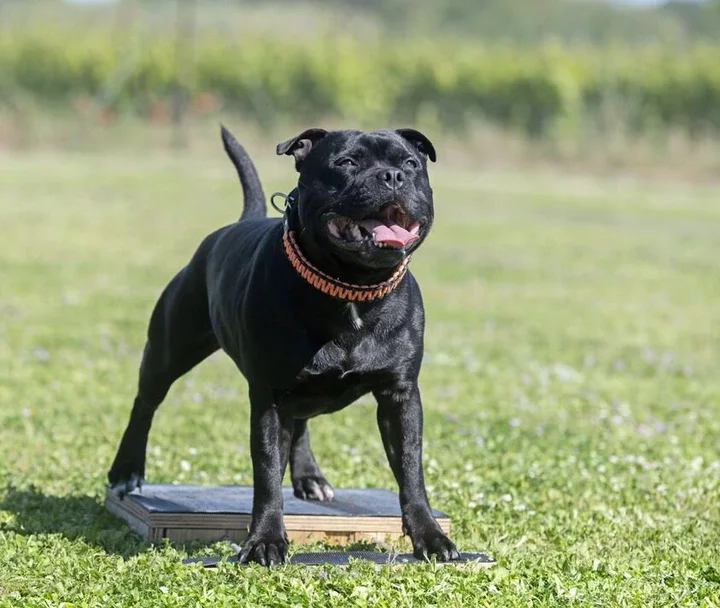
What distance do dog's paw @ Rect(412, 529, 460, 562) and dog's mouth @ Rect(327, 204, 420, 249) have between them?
115 cm

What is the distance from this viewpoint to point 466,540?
6.20 m

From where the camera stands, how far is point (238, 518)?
237 inches

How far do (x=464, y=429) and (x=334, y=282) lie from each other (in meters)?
4.14

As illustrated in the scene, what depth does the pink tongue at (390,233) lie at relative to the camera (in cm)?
Result: 497

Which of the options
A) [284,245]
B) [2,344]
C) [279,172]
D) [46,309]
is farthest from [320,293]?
[279,172]

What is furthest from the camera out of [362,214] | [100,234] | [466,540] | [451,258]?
[100,234]

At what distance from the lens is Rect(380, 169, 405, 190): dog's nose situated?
4.98 m

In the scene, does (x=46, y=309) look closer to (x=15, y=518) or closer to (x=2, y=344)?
(x=2, y=344)

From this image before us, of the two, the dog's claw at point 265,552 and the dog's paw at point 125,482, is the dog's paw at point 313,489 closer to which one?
the dog's paw at point 125,482

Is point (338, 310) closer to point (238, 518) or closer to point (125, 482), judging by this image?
point (238, 518)

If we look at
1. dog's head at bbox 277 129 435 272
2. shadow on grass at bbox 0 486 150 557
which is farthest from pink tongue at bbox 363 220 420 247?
shadow on grass at bbox 0 486 150 557

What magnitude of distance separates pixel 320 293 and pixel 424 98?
196 ft

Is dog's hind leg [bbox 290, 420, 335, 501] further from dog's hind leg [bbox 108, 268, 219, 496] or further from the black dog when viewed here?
the black dog

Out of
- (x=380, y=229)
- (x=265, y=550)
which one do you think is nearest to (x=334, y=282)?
(x=380, y=229)
